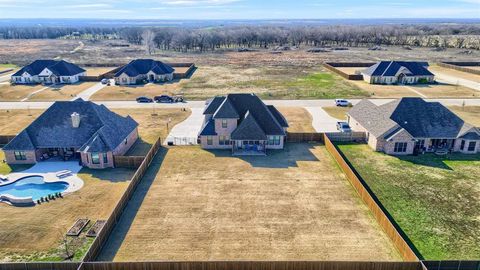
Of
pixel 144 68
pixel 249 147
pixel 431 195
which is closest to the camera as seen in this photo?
pixel 431 195

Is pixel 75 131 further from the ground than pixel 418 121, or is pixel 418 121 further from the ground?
pixel 418 121

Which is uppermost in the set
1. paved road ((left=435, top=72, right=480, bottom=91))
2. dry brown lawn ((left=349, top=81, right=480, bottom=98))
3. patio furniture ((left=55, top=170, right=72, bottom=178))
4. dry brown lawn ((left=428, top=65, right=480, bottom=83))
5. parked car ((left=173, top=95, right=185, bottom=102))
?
dry brown lawn ((left=428, top=65, right=480, bottom=83))

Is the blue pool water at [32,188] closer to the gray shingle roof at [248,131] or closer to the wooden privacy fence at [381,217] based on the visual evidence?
the gray shingle roof at [248,131]

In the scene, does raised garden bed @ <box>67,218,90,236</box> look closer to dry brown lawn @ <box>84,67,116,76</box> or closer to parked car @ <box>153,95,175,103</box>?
parked car @ <box>153,95,175,103</box>

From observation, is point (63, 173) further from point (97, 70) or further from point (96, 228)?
point (97, 70)

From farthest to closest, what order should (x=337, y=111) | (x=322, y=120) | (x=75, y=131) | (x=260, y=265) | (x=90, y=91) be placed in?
(x=90, y=91) → (x=337, y=111) → (x=322, y=120) → (x=75, y=131) → (x=260, y=265)

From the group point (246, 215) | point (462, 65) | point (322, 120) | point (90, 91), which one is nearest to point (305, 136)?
point (322, 120)

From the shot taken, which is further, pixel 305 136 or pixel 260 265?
pixel 305 136

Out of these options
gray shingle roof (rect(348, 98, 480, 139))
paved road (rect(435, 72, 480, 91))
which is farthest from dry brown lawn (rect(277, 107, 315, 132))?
paved road (rect(435, 72, 480, 91))
